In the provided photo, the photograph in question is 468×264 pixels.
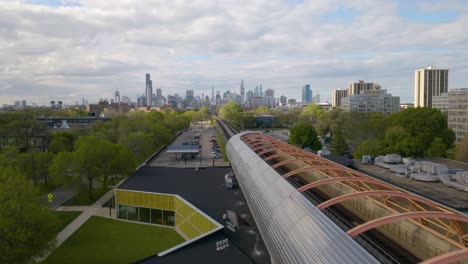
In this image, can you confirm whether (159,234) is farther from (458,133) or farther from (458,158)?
(458,133)

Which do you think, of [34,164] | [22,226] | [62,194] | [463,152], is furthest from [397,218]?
[463,152]

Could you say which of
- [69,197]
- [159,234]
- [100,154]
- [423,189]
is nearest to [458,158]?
[423,189]

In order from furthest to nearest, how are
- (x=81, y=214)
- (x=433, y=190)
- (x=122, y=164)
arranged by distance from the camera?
(x=122, y=164) < (x=81, y=214) < (x=433, y=190)

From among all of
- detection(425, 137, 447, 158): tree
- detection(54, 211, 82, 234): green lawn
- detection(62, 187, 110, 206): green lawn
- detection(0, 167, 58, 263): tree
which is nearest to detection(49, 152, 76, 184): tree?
detection(62, 187, 110, 206): green lawn

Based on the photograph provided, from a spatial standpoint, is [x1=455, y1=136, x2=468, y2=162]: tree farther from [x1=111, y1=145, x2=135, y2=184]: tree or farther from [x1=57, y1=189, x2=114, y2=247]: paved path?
[x1=57, y1=189, x2=114, y2=247]: paved path

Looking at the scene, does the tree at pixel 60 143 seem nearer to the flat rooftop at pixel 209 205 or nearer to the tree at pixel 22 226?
the flat rooftop at pixel 209 205

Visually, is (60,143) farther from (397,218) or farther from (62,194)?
(397,218)
